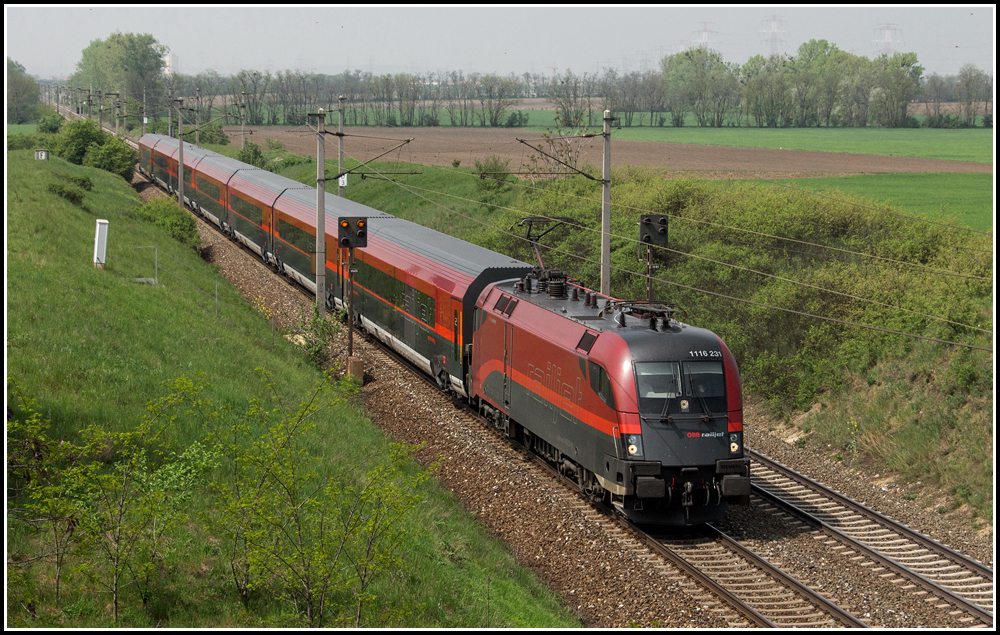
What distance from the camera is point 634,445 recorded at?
14.8 m

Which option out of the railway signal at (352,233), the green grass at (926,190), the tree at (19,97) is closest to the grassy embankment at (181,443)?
the railway signal at (352,233)

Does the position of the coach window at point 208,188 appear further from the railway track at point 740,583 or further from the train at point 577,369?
the railway track at point 740,583

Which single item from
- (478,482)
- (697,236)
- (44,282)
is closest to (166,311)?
(44,282)

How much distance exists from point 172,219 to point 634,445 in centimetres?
3659

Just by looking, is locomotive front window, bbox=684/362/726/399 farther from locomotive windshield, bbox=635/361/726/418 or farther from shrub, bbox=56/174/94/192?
shrub, bbox=56/174/94/192

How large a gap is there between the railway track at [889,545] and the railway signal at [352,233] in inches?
532

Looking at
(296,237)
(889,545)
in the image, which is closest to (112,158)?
(296,237)

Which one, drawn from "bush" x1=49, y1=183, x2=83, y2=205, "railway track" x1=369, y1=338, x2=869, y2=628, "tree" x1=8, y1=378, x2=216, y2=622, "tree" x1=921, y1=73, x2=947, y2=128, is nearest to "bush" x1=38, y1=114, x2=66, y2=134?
"bush" x1=49, y1=183, x2=83, y2=205

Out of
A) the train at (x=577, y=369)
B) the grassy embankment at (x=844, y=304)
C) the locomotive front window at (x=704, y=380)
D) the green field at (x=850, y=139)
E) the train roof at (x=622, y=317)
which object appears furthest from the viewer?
the green field at (x=850, y=139)

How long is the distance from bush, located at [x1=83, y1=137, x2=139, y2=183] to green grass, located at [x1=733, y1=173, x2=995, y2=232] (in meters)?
51.0

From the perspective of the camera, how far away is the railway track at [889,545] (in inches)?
529

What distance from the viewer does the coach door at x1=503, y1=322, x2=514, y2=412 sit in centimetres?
1914

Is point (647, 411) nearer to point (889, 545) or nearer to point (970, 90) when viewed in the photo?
point (889, 545)

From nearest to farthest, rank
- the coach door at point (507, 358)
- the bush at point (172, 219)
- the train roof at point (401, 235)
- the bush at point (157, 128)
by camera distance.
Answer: the coach door at point (507, 358) < the train roof at point (401, 235) < the bush at point (172, 219) < the bush at point (157, 128)
